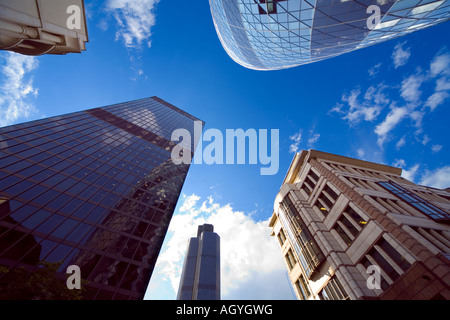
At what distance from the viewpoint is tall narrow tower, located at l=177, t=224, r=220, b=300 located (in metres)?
136

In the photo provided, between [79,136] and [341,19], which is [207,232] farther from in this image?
[341,19]

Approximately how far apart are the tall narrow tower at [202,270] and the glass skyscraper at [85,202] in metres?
126

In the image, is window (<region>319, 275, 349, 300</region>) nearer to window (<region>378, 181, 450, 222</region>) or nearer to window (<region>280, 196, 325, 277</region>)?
window (<region>280, 196, 325, 277</region>)

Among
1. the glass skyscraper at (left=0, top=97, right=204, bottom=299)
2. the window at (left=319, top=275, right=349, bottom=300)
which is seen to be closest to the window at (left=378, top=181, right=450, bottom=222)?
the window at (left=319, top=275, right=349, bottom=300)

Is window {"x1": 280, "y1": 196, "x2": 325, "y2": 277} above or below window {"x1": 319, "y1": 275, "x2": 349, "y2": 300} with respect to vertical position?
above

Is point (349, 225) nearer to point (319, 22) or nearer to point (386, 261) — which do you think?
point (386, 261)

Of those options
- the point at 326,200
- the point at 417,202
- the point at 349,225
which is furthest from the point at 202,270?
the point at 417,202

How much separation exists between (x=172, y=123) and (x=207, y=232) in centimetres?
13318

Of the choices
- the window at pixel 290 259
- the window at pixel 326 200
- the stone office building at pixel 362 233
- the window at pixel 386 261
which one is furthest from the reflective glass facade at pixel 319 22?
the window at pixel 290 259

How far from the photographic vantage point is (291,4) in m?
23.6

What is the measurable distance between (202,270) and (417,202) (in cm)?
15210

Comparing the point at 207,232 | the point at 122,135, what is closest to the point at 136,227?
the point at 122,135

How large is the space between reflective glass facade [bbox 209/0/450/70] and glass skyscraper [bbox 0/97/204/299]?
108 feet

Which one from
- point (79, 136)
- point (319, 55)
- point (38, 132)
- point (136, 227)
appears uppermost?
point (319, 55)
